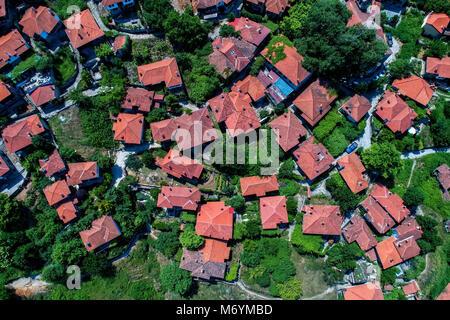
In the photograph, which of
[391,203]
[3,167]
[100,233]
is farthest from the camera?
[391,203]

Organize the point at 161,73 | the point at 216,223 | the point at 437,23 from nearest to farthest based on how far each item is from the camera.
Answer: the point at 216,223 < the point at 161,73 < the point at 437,23

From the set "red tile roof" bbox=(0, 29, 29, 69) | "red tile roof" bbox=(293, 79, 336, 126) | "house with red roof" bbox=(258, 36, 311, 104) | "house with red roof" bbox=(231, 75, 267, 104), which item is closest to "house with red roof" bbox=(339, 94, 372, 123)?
"red tile roof" bbox=(293, 79, 336, 126)

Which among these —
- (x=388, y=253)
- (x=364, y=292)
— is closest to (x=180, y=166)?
(x=364, y=292)

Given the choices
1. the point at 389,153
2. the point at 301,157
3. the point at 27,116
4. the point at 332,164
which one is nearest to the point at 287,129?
the point at 301,157

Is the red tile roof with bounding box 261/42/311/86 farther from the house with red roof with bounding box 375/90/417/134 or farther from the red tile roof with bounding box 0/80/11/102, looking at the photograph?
the red tile roof with bounding box 0/80/11/102

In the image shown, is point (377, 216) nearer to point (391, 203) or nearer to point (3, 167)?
point (391, 203)
